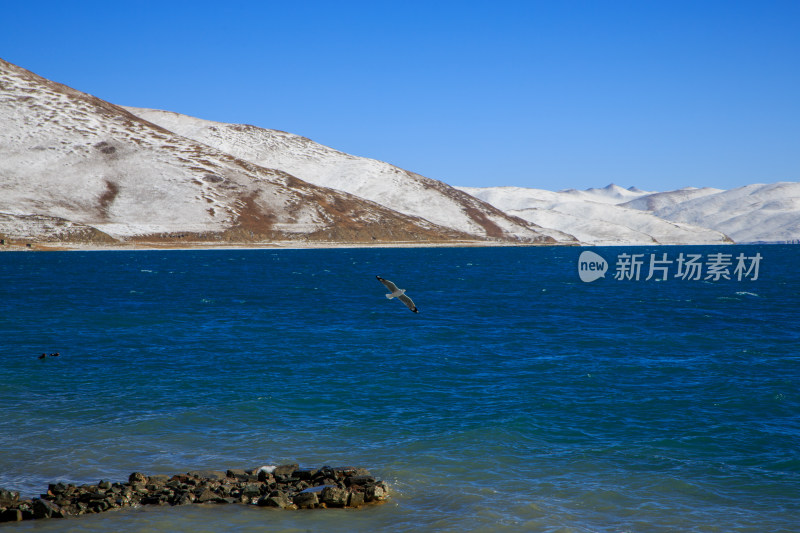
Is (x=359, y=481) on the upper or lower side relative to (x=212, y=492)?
upper

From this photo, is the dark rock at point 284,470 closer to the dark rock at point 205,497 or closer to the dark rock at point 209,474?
the dark rock at point 209,474

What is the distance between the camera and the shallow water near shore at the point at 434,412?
16.0 meters

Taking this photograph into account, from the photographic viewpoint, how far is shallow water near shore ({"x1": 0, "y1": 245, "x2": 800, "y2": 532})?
1602 cm

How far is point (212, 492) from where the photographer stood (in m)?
16.0

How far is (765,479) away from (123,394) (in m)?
21.2

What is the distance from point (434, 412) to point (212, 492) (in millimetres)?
9855

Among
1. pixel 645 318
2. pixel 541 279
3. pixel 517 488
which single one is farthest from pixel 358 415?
pixel 541 279

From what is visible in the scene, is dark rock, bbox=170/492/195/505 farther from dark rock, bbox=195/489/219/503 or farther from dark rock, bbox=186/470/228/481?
dark rock, bbox=186/470/228/481

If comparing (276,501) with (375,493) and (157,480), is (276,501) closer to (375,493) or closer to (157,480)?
(375,493)

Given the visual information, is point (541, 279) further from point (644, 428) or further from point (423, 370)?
point (644, 428)

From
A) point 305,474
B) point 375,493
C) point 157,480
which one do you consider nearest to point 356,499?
point 375,493

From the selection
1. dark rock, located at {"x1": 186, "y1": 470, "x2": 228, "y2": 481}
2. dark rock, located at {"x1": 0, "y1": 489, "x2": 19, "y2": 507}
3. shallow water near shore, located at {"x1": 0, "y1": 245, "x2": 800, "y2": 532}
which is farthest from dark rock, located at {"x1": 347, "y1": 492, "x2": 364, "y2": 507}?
dark rock, located at {"x1": 0, "y1": 489, "x2": 19, "y2": 507}

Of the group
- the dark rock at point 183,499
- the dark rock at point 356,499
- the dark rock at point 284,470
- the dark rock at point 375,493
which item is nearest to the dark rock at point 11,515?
the dark rock at point 183,499

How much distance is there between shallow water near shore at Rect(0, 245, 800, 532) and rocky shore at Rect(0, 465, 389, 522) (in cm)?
37
